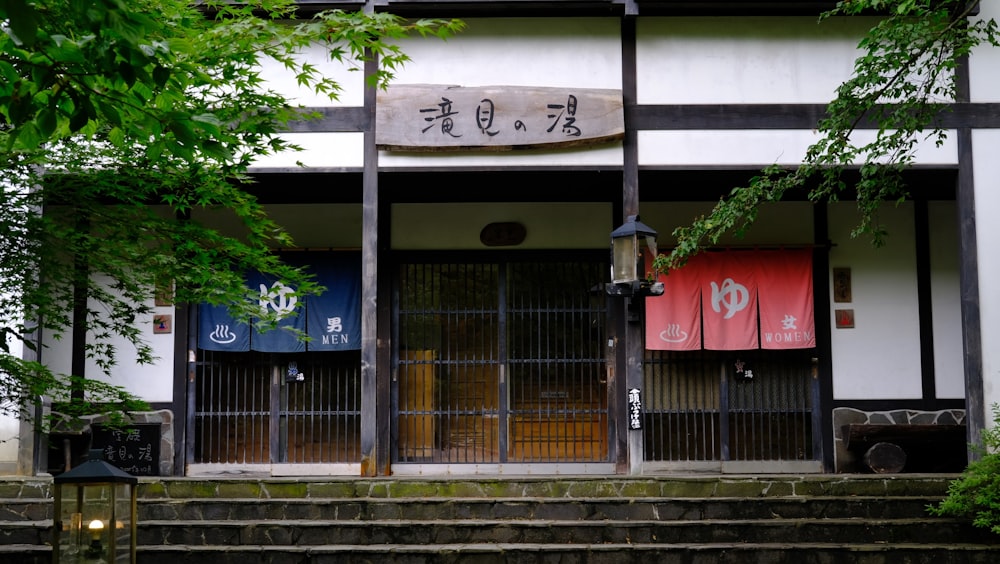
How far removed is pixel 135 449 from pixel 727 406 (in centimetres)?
811

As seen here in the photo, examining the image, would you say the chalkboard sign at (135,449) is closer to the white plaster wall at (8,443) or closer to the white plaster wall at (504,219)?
the white plaster wall at (8,443)

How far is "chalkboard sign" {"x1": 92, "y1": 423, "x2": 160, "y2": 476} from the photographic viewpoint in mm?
12461

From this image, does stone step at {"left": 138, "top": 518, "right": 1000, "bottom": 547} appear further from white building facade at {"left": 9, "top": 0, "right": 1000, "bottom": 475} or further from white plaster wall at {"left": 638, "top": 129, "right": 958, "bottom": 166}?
white plaster wall at {"left": 638, "top": 129, "right": 958, "bottom": 166}

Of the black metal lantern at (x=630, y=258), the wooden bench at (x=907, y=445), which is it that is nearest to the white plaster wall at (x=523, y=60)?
the black metal lantern at (x=630, y=258)

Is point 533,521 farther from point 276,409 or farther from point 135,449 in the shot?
point 135,449

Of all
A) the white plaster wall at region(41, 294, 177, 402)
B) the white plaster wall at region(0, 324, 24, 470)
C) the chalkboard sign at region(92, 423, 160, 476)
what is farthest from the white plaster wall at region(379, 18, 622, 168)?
the white plaster wall at region(0, 324, 24, 470)

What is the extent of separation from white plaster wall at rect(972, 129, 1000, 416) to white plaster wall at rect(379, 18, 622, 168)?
4194 millimetres

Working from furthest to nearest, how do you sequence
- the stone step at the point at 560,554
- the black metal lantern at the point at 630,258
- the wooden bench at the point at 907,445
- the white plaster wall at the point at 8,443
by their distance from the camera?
1. the wooden bench at the point at 907,445
2. the white plaster wall at the point at 8,443
3. the black metal lantern at the point at 630,258
4. the stone step at the point at 560,554

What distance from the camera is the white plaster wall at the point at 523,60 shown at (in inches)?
427

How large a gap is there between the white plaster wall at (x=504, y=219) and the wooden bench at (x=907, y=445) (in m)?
4.31

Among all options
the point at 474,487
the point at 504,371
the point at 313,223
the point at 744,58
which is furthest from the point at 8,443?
the point at 744,58

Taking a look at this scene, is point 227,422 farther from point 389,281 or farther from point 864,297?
point 864,297

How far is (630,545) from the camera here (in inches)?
379

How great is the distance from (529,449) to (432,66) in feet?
17.5
